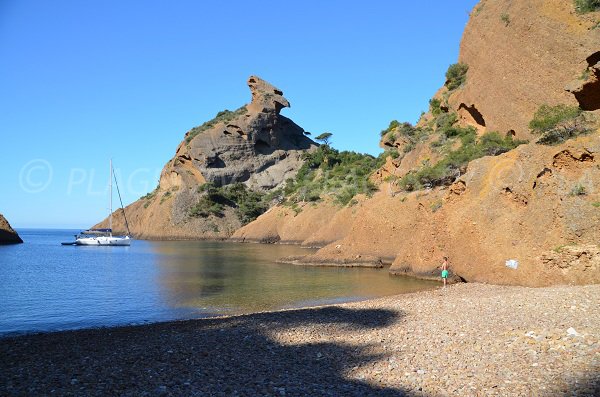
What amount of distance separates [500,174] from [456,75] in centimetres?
2735

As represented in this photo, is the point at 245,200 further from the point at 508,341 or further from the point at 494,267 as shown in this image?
the point at 508,341

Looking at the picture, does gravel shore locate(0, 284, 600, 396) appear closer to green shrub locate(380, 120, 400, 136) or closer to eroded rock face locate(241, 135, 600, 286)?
eroded rock face locate(241, 135, 600, 286)

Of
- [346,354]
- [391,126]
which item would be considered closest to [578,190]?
[346,354]

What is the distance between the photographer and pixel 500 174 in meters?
22.1

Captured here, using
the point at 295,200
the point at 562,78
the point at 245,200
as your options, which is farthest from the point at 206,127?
the point at 562,78

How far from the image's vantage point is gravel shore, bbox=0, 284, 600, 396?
7367 mm

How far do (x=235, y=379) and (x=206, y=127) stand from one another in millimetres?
105880

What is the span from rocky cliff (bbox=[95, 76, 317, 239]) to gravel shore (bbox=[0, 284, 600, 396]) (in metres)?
82.9

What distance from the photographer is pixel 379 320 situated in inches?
529

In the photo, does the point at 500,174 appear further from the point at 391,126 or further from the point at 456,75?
the point at 391,126

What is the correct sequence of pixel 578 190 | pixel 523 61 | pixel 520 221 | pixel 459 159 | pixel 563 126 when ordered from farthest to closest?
pixel 459 159, pixel 523 61, pixel 563 126, pixel 520 221, pixel 578 190

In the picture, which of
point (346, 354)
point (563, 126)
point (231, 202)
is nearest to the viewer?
point (346, 354)

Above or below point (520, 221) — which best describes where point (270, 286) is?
below

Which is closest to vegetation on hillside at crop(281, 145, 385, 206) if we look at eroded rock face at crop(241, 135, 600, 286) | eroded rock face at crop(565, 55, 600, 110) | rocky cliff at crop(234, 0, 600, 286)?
rocky cliff at crop(234, 0, 600, 286)
